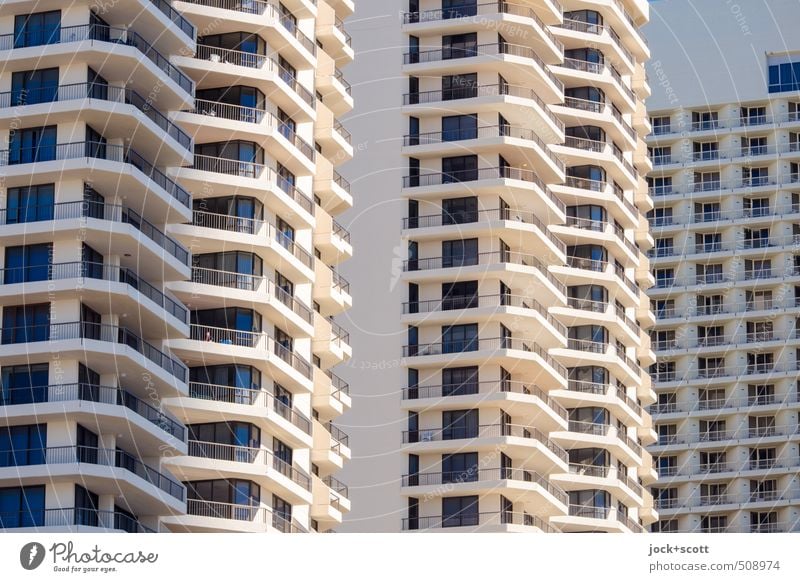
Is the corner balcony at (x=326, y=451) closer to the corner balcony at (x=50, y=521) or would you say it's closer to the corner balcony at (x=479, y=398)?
the corner balcony at (x=479, y=398)

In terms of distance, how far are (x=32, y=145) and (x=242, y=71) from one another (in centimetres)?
1735

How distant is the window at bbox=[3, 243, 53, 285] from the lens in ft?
351

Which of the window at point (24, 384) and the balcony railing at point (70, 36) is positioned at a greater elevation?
the balcony railing at point (70, 36)

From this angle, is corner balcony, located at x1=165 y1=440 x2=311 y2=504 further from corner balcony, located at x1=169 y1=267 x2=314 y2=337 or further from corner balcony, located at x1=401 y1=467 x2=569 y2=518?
corner balcony, located at x1=401 y1=467 x2=569 y2=518

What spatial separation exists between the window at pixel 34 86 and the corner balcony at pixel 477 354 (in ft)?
124

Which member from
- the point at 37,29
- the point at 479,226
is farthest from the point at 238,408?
the point at 479,226

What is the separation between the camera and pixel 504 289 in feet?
470

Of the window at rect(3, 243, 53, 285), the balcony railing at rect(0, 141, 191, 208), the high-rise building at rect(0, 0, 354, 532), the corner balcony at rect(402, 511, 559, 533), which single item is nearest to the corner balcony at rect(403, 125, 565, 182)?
the high-rise building at rect(0, 0, 354, 532)

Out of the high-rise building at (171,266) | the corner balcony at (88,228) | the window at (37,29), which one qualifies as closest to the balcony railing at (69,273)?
the high-rise building at (171,266)

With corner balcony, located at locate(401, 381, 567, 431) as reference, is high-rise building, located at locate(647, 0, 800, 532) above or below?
above

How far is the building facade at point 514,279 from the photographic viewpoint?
5472 inches

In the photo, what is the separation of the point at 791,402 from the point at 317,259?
224 feet

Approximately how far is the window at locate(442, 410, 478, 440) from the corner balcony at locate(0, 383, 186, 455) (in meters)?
31.4

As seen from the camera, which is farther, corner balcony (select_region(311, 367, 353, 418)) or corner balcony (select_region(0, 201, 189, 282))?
corner balcony (select_region(311, 367, 353, 418))
